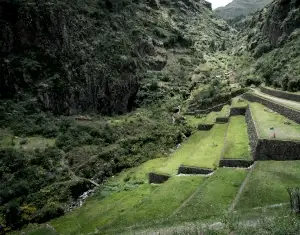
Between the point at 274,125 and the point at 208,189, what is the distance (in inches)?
442

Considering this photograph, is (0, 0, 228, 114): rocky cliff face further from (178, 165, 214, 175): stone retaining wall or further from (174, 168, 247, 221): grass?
(174, 168, 247, 221): grass

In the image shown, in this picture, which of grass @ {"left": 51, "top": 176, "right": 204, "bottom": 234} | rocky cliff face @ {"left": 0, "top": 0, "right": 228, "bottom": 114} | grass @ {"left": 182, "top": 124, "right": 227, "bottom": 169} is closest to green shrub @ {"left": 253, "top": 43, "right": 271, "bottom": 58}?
rocky cliff face @ {"left": 0, "top": 0, "right": 228, "bottom": 114}

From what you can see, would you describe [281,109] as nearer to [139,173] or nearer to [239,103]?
[239,103]

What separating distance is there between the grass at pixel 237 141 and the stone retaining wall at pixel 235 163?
475 millimetres

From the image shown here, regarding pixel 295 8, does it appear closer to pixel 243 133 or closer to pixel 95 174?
pixel 243 133

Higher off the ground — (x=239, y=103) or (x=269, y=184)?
(x=239, y=103)

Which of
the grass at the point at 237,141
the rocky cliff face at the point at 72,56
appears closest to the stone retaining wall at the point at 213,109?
the rocky cliff face at the point at 72,56

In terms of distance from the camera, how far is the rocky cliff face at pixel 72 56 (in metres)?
57.5

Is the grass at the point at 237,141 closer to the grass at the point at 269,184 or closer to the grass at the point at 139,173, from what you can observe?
the grass at the point at 269,184

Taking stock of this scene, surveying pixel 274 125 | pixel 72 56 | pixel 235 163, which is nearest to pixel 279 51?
pixel 72 56

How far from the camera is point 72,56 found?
65.2 metres

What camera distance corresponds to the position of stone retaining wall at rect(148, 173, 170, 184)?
37412 mm

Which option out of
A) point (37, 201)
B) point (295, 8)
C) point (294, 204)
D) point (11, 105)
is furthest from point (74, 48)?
point (294, 204)

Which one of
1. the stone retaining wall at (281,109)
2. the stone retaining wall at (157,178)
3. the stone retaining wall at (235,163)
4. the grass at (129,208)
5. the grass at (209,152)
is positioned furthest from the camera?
the stone retaining wall at (157,178)
